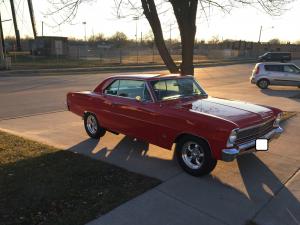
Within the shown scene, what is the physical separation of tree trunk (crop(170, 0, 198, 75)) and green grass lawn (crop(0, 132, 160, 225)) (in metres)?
4.40

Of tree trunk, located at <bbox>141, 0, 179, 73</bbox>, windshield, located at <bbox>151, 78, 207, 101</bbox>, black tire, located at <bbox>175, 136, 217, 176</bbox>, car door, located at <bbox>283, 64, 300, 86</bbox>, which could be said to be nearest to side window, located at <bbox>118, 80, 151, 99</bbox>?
windshield, located at <bbox>151, 78, 207, 101</bbox>

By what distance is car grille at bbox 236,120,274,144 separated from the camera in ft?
17.4

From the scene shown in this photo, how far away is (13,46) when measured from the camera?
57594mm

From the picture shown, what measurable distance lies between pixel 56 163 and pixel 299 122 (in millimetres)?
6686

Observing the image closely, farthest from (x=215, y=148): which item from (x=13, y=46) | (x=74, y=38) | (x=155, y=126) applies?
(x=74, y=38)

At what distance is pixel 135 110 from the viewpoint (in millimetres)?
6414

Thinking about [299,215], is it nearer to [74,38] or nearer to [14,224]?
[14,224]

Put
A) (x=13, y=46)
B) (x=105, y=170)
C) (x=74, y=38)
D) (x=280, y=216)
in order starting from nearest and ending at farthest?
(x=280, y=216) < (x=105, y=170) < (x=13, y=46) < (x=74, y=38)

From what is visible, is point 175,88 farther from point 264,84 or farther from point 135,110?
point 264,84

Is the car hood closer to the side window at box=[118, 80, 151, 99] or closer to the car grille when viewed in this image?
the car grille

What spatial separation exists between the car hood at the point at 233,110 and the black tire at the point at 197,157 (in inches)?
18.3

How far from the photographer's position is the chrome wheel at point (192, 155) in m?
5.54

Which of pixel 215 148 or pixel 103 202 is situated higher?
pixel 215 148

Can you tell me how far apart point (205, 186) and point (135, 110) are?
193 centimetres
